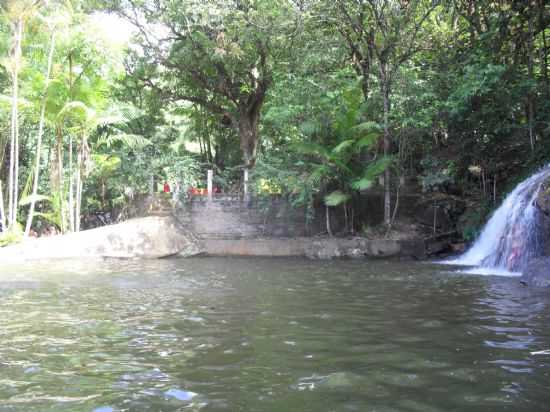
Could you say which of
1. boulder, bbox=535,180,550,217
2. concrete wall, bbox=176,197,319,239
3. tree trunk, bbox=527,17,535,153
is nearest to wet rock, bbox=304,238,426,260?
concrete wall, bbox=176,197,319,239

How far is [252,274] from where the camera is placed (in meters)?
10.3

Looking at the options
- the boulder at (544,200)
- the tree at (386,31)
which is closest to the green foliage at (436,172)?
the tree at (386,31)

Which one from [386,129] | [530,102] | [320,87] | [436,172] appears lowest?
[436,172]

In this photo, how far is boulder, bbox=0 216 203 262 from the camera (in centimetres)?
1338

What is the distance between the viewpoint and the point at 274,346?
14.7 feet

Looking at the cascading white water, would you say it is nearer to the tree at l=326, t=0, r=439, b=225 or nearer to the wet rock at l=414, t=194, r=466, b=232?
the wet rock at l=414, t=194, r=466, b=232

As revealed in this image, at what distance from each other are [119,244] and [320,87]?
7.34 meters

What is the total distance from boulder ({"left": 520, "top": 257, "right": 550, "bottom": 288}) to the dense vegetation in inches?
212

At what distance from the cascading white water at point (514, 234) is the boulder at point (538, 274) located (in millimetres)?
1450

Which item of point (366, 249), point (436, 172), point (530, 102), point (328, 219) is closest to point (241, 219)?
point (328, 219)

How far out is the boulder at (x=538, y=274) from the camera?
807 centimetres

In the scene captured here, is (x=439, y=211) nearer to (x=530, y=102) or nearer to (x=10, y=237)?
(x=530, y=102)

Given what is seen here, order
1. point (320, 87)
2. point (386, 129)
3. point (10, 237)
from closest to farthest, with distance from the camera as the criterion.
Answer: point (10, 237)
point (386, 129)
point (320, 87)

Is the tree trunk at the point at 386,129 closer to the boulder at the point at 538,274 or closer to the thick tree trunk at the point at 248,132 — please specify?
the thick tree trunk at the point at 248,132
